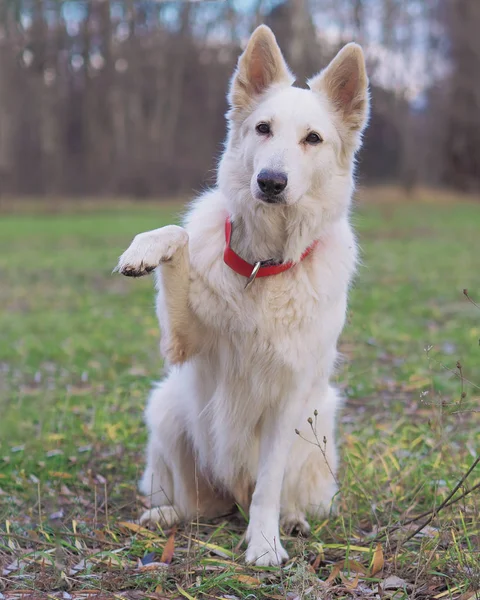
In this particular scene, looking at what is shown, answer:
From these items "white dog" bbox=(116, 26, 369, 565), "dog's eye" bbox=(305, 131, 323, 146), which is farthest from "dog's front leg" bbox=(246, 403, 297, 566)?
"dog's eye" bbox=(305, 131, 323, 146)

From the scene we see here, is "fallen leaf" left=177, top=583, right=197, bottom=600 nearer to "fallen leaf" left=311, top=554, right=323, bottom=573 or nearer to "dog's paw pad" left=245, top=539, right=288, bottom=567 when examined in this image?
"dog's paw pad" left=245, top=539, right=288, bottom=567

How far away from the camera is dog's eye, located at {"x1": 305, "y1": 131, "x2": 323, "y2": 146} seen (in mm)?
2938

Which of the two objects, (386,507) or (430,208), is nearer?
(386,507)

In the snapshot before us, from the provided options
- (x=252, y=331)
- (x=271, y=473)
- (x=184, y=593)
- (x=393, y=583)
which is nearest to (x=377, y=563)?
(x=393, y=583)

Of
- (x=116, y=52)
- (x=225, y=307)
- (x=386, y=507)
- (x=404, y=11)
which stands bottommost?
(x=386, y=507)

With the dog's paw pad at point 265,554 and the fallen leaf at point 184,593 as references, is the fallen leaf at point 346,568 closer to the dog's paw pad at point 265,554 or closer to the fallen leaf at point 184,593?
the dog's paw pad at point 265,554

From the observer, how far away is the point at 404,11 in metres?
23.8

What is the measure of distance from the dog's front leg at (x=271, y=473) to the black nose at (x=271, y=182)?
90 cm

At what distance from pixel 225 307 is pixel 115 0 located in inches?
238

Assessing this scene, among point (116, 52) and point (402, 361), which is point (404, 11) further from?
point (402, 361)

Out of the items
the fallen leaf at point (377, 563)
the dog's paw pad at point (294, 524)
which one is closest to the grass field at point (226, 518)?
the fallen leaf at point (377, 563)

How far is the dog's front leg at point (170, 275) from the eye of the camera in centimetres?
267

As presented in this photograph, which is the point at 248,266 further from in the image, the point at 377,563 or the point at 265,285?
the point at 377,563

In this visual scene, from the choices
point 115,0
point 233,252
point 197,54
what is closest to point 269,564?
point 233,252
